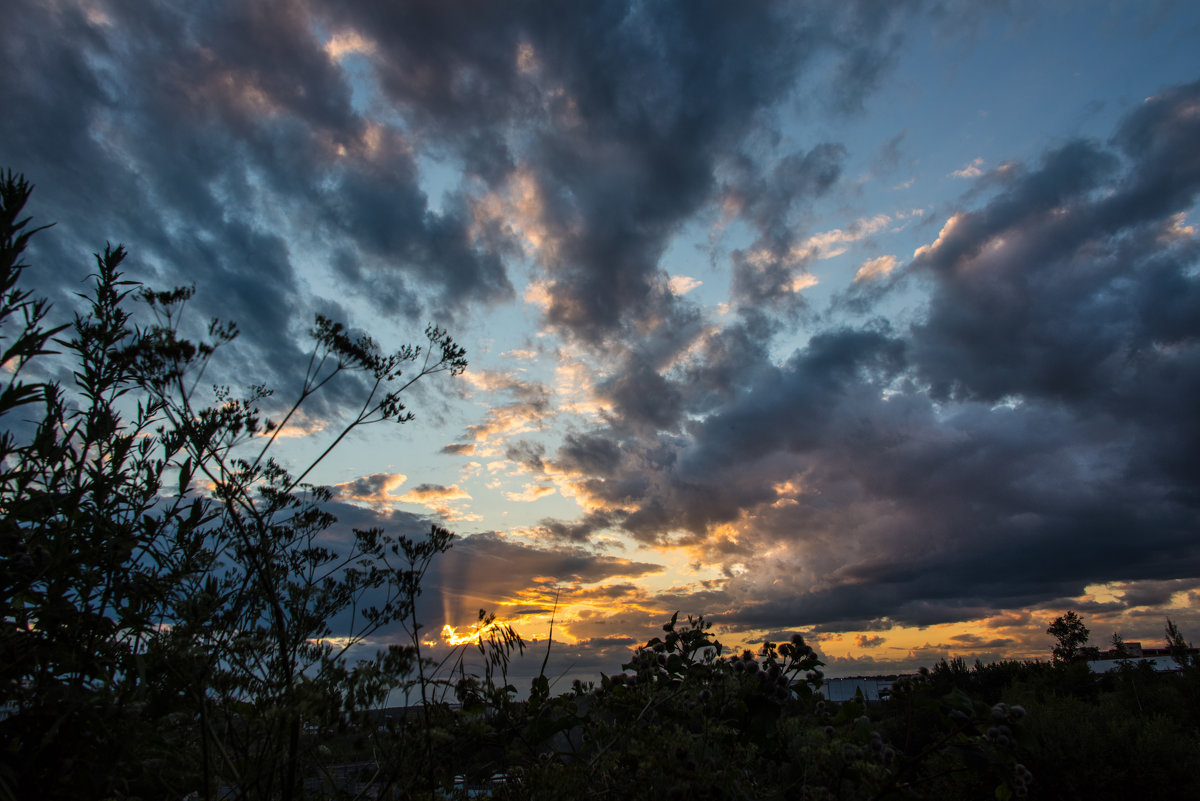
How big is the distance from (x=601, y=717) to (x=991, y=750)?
1937mm

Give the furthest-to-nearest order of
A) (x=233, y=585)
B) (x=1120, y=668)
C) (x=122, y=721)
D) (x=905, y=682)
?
(x=1120, y=668), (x=233, y=585), (x=905, y=682), (x=122, y=721)

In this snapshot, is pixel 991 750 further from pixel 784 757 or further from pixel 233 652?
pixel 233 652

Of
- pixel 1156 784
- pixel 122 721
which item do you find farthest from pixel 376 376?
pixel 1156 784

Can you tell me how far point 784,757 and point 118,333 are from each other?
4.99 metres

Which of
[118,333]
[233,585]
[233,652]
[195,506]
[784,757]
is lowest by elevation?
[784,757]

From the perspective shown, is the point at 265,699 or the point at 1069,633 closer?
the point at 265,699

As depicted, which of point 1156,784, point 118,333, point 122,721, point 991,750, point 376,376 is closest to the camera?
point 122,721

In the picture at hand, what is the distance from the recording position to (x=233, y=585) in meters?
4.48

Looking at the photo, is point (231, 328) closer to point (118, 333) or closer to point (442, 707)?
point (118, 333)

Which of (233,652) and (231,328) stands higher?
(231,328)

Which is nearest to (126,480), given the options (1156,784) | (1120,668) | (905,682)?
(905,682)

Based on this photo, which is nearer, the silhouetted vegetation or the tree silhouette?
the silhouetted vegetation

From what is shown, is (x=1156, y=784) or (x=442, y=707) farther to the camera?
(x=1156, y=784)

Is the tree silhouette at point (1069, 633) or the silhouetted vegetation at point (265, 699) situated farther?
the tree silhouette at point (1069, 633)
